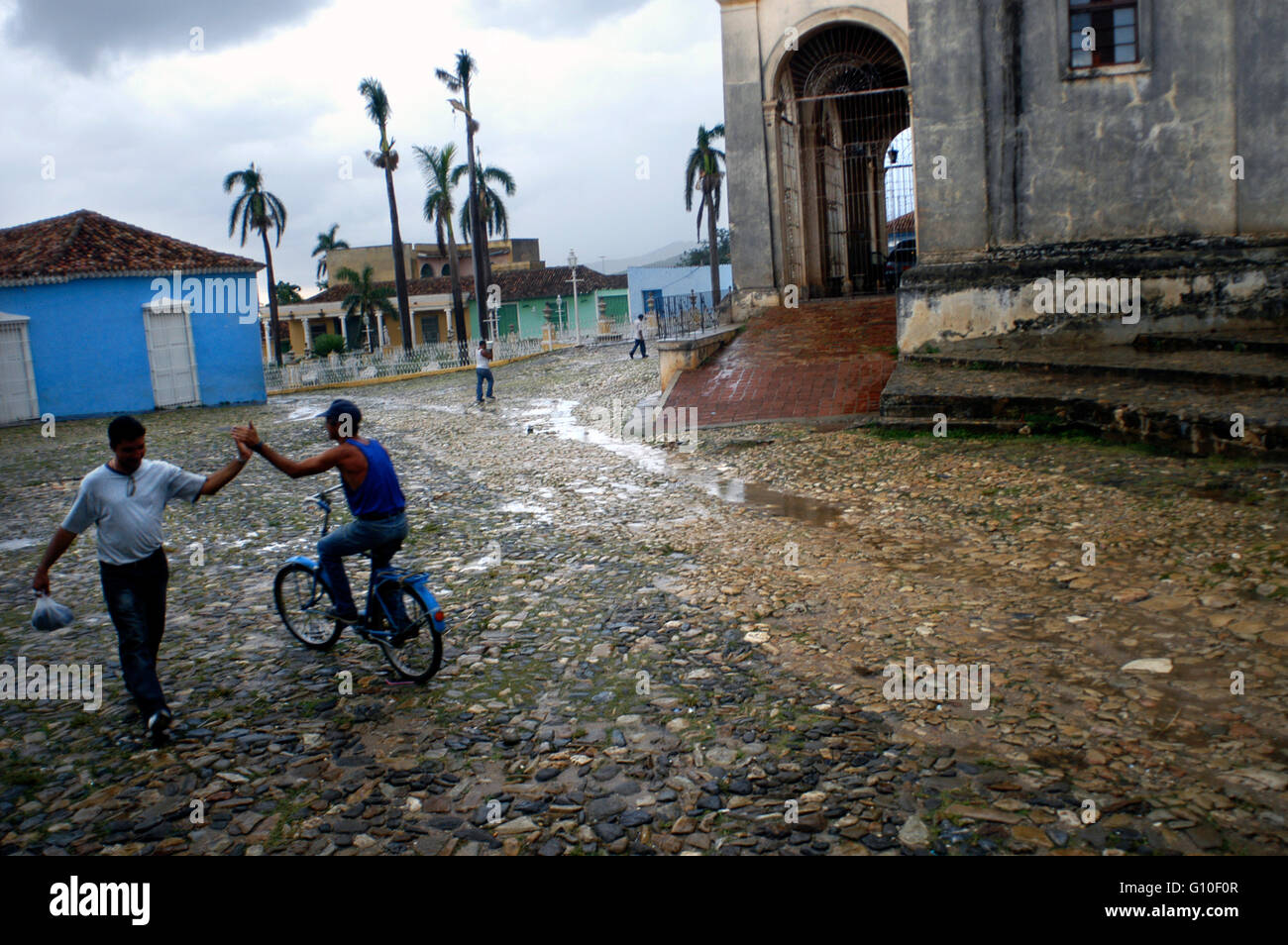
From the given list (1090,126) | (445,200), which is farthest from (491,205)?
(1090,126)

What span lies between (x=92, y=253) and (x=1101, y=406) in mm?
24248

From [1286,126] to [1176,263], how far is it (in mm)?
2249

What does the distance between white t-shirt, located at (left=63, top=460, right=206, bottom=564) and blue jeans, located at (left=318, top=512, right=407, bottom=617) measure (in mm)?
960

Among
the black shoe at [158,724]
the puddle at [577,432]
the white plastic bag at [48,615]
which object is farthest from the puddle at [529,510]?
the white plastic bag at [48,615]

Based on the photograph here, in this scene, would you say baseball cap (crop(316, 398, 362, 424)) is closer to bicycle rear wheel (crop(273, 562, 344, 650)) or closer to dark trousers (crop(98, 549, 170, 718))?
bicycle rear wheel (crop(273, 562, 344, 650))

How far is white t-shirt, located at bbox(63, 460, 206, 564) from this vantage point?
4.80 metres

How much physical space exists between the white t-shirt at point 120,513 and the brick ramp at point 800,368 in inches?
370

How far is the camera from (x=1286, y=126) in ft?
41.4

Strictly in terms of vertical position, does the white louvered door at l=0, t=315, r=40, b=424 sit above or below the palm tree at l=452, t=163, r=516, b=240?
below

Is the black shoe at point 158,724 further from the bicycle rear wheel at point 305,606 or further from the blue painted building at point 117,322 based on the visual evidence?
the blue painted building at point 117,322

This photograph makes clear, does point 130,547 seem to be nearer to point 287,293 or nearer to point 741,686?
point 741,686

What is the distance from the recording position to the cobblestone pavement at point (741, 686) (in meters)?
3.84

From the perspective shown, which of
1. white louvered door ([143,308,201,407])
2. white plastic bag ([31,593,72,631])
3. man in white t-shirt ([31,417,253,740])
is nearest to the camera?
white plastic bag ([31,593,72,631])

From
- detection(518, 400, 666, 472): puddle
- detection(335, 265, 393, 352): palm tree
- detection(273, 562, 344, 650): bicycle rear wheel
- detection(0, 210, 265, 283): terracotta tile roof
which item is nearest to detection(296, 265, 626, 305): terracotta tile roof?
detection(335, 265, 393, 352): palm tree
